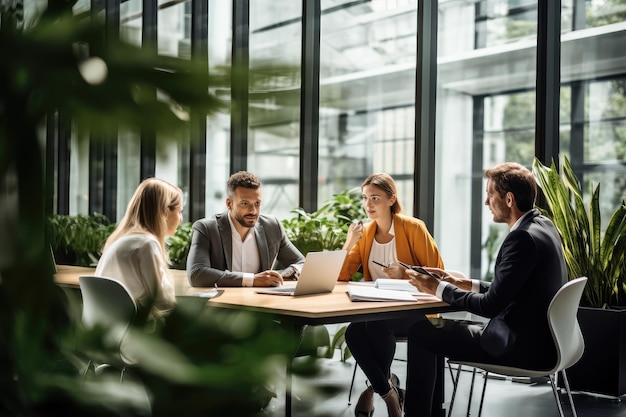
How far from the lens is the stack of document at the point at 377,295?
3.12 metres

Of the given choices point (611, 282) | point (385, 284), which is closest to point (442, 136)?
point (611, 282)

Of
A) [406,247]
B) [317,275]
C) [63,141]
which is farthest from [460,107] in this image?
[63,141]

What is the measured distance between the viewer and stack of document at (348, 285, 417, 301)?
3123mm

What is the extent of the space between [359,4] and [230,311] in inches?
245

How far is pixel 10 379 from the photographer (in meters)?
0.23

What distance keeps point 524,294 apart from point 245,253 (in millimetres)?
1679

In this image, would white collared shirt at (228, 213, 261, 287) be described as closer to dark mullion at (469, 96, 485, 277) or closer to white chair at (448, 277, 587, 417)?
white chair at (448, 277, 587, 417)

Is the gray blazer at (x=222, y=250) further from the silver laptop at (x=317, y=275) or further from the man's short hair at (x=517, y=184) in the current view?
the man's short hair at (x=517, y=184)

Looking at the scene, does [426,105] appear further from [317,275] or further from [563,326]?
[563,326]

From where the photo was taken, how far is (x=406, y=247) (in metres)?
4.18

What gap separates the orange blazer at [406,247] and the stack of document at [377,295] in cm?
78

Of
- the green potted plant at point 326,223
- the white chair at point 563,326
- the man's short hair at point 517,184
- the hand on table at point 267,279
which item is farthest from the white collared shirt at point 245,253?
the white chair at point 563,326

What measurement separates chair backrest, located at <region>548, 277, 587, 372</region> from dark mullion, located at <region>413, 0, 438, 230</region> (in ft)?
7.97

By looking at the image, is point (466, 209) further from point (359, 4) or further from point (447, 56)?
point (359, 4)
